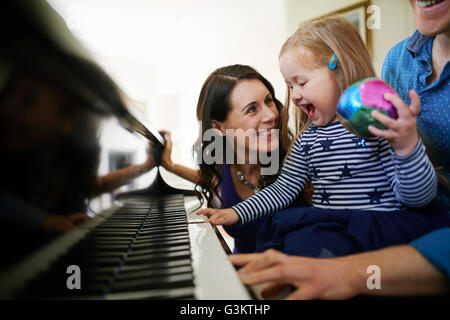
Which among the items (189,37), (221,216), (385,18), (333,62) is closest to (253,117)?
(333,62)

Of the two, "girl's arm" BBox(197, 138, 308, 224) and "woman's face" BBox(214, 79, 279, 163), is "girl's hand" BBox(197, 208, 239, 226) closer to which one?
"girl's arm" BBox(197, 138, 308, 224)

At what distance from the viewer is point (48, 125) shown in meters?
0.40

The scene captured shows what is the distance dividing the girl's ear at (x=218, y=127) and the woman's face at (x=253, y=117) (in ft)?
0.30

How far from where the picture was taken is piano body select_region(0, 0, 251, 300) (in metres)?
0.35

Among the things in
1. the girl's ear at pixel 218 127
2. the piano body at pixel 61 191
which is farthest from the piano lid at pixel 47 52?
the girl's ear at pixel 218 127

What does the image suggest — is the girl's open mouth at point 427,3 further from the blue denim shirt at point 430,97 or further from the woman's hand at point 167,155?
the woman's hand at point 167,155

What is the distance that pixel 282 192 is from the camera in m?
1.07

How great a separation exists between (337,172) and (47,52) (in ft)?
2.80

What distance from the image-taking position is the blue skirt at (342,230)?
625 mm

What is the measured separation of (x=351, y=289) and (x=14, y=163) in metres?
0.48

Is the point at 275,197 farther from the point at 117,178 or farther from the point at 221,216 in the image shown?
the point at 117,178

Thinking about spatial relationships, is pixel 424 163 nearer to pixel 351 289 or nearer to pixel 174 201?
pixel 351 289
